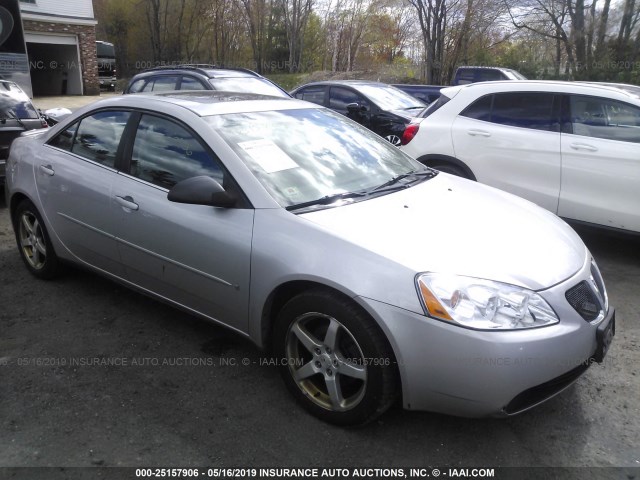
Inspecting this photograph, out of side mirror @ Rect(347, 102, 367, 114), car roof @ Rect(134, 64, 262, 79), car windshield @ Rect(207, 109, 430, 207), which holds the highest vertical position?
car roof @ Rect(134, 64, 262, 79)

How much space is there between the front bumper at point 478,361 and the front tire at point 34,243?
2934mm

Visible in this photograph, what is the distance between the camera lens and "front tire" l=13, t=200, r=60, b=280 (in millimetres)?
4148

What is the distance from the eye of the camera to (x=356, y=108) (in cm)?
884

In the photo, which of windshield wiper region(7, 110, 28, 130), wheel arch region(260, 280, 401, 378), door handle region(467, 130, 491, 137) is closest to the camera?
wheel arch region(260, 280, 401, 378)

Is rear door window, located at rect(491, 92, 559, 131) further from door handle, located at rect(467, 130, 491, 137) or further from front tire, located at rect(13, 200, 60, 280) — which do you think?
front tire, located at rect(13, 200, 60, 280)

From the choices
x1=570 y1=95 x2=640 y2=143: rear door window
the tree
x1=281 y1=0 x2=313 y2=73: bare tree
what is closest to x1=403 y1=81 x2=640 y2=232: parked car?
x1=570 y1=95 x2=640 y2=143: rear door window

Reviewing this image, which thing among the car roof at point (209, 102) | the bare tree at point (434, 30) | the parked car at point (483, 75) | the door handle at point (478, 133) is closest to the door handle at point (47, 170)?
the car roof at point (209, 102)

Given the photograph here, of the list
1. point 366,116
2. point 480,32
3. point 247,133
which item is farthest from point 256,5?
point 247,133

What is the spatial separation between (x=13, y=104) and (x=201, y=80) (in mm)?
2615

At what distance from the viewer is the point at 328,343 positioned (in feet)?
8.34

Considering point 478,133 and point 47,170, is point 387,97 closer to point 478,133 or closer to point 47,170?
point 478,133

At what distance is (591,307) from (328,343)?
1274mm

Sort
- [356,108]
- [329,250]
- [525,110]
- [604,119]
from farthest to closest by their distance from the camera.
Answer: [356,108]
[525,110]
[604,119]
[329,250]

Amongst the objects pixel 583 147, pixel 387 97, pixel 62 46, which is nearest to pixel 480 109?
pixel 583 147
